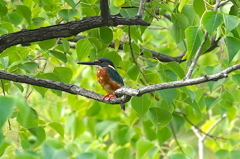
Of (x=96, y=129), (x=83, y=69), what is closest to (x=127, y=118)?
(x=96, y=129)

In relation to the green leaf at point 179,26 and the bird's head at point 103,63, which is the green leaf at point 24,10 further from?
the green leaf at point 179,26

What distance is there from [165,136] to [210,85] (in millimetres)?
877

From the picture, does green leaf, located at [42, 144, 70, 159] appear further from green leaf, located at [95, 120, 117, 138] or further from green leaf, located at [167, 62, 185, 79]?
green leaf, located at [95, 120, 117, 138]

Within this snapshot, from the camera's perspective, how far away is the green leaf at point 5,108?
138 cm

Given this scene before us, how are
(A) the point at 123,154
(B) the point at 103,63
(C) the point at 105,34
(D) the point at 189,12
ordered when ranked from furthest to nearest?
(A) the point at 123,154 < (B) the point at 103,63 < (D) the point at 189,12 < (C) the point at 105,34

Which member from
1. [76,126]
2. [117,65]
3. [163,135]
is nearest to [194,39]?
[117,65]

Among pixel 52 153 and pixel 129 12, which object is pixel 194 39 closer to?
pixel 129 12

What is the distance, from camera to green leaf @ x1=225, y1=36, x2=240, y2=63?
2.05 metres

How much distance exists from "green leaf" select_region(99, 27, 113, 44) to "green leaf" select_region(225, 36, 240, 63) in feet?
2.17

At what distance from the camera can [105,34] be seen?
95.9 inches

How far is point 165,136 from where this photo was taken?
335 centimetres

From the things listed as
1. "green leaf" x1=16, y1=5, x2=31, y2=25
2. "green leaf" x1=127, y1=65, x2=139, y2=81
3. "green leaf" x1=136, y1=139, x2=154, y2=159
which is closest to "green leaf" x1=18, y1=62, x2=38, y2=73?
"green leaf" x1=16, y1=5, x2=31, y2=25

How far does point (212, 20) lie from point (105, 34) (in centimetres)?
66

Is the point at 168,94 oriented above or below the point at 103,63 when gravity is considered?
above
